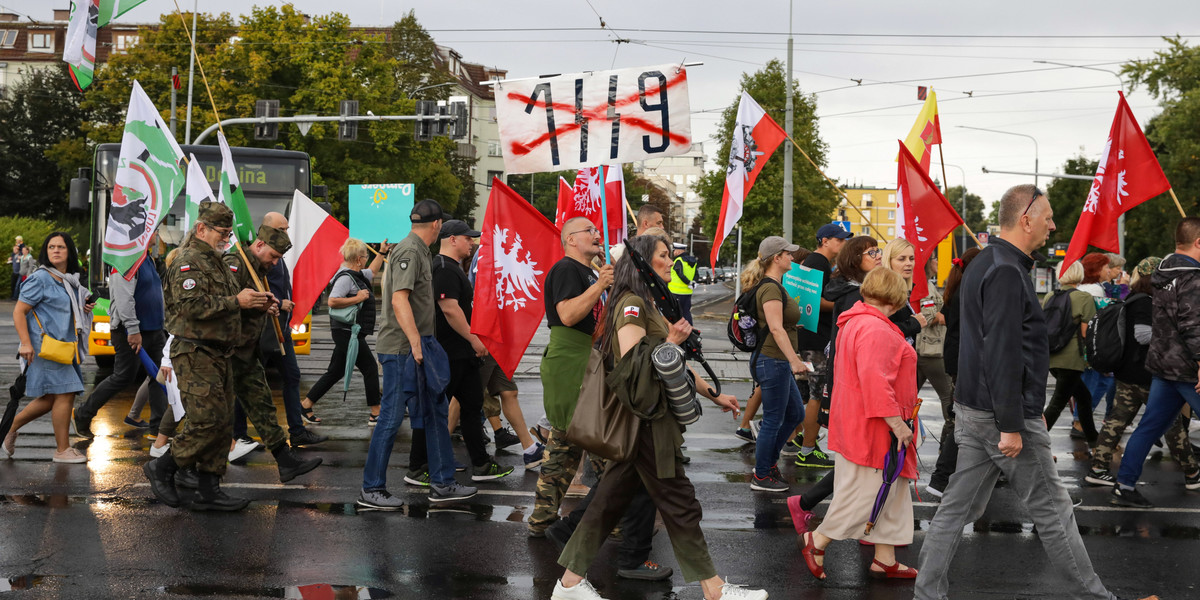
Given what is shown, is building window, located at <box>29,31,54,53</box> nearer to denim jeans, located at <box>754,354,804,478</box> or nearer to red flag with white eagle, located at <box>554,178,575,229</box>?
red flag with white eagle, located at <box>554,178,575,229</box>

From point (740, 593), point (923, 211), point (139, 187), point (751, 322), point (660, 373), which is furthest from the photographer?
point (923, 211)

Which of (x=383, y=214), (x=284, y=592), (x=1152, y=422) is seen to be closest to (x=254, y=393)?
(x=284, y=592)

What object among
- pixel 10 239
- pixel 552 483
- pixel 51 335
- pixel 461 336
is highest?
pixel 10 239

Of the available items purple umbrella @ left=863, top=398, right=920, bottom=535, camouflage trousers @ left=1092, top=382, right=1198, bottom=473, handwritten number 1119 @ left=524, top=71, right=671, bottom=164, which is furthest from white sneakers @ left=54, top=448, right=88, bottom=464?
camouflage trousers @ left=1092, top=382, right=1198, bottom=473

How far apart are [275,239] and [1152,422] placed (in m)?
6.15

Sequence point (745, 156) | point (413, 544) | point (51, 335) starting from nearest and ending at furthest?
1. point (413, 544)
2. point (51, 335)
3. point (745, 156)

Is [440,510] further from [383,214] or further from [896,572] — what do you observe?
[383,214]

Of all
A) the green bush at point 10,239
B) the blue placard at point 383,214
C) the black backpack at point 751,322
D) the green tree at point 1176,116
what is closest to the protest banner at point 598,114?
the black backpack at point 751,322

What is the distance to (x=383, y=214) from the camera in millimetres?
14102

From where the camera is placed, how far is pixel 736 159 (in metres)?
10.1

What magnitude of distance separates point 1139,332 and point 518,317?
4.34 m

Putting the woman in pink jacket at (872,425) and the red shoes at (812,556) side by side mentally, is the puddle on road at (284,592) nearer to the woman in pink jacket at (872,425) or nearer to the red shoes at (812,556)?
the red shoes at (812,556)

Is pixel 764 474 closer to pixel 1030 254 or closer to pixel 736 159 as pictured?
pixel 1030 254

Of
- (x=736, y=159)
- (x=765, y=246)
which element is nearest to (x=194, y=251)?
(x=765, y=246)
